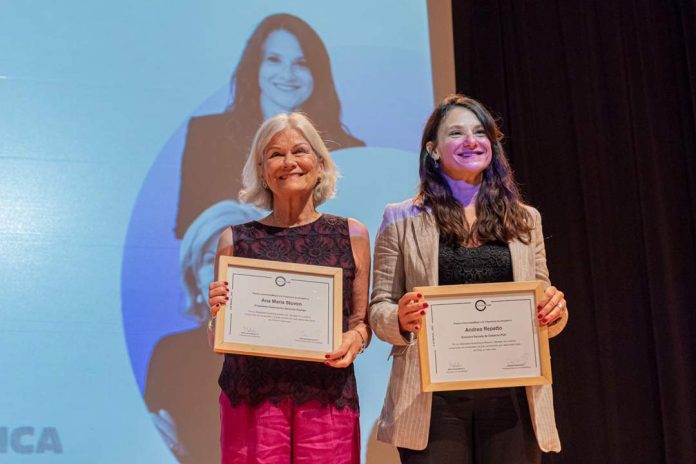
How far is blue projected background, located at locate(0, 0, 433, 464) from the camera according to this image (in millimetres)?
3064

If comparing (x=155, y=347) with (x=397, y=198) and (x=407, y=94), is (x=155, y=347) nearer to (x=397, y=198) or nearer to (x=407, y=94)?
(x=397, y=198)

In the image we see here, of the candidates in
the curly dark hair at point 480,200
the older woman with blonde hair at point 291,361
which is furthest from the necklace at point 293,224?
the curly dark hair at point 480,200

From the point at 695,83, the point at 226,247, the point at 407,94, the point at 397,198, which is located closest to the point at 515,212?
the point at 226,247

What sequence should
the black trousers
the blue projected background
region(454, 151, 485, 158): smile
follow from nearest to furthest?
the black trousers → region(454, 151, 485, 158): smile → the blue projected background

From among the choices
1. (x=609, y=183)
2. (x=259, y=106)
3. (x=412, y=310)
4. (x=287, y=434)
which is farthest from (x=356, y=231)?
(x=609, y=183)

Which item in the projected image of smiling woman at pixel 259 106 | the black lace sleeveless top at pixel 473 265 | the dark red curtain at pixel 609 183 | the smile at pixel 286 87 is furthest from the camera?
the dark red curtain at pixel 609 183

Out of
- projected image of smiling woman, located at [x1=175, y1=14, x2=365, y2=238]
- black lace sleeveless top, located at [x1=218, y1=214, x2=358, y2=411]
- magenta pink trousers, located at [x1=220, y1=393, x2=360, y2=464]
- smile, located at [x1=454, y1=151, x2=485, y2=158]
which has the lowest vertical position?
magenta pink trousers, located at [x1=220, y1=393, x2=360, y2=464]

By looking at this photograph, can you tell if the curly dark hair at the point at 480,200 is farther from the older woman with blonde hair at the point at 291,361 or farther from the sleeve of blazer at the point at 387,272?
the older woman with blonde hair at the point at 291,361

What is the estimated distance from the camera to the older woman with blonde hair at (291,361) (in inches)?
82.6

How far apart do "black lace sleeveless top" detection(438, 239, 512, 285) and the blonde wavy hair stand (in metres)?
0.51

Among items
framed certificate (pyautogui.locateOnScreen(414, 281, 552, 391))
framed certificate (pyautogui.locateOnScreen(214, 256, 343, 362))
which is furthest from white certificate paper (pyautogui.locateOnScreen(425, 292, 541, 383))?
framed certificate (pyautogui.locateOnScreen(214, 256, 343, 362))

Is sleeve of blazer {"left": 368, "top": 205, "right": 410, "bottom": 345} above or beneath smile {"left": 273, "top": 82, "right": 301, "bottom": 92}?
beneath

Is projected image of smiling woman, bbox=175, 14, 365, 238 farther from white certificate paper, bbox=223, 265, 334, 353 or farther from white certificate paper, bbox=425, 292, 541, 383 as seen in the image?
white certificate paper, bbox=425, 292, 541, 383

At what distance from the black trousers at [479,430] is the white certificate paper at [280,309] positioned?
14.8 inches
